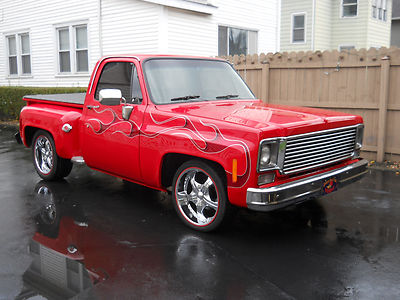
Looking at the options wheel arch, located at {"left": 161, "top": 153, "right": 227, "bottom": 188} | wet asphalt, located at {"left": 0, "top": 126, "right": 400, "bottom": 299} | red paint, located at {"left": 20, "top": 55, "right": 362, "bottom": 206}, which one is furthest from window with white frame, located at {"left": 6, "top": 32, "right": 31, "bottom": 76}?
wheel arch, located at {"left": 161, "top": 153, "right": 227, "bottom": 188}

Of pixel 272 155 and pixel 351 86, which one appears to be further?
pixel 351 86

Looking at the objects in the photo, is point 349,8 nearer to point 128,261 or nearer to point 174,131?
point 174,131

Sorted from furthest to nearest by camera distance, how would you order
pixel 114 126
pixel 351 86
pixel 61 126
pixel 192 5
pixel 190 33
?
pixel 190 33, pixel 192 5, pixel 351 86, pixel 61 126, pixel 114 126

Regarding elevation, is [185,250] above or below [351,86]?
below

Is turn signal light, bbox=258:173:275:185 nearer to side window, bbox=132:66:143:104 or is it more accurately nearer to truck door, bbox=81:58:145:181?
truck door, bbox=81:58:145:181

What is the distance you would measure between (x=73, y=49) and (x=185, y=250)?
12563mm

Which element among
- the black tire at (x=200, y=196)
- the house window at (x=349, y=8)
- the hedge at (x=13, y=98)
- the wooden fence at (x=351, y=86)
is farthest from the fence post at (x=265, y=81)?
the house window at (x=349, y=8)

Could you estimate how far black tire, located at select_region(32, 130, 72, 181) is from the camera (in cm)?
680

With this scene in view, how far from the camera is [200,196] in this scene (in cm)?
478

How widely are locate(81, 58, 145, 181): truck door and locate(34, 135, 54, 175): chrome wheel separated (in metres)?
1.20

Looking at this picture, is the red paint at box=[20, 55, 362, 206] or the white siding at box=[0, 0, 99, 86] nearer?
the red paint at box=[20, 55, 362, 206]

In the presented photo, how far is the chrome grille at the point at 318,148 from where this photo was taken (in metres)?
4.37

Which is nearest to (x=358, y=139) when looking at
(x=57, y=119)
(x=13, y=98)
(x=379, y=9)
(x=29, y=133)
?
(x=57, y=119)

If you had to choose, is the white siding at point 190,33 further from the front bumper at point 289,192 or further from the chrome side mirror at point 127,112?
the front bumper at point 289,192
